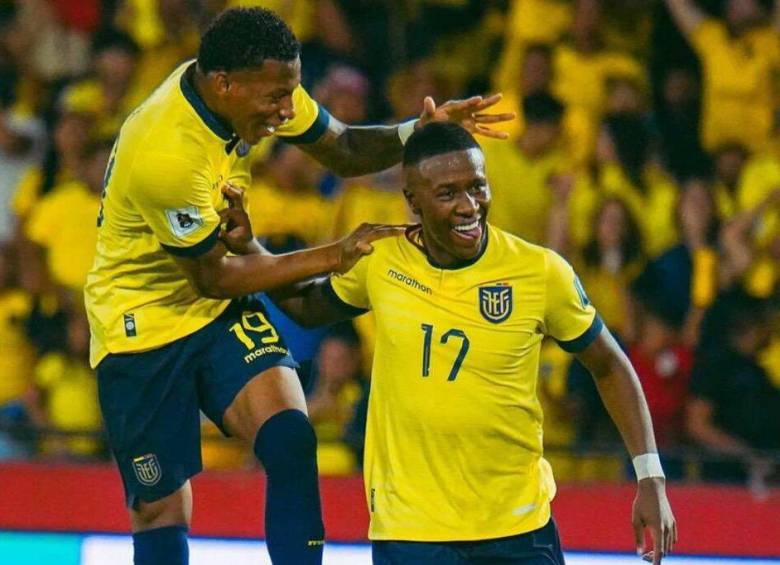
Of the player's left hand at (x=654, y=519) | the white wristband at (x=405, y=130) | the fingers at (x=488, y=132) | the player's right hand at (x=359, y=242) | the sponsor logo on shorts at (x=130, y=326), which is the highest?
the white wristband at (x=405, y=130)

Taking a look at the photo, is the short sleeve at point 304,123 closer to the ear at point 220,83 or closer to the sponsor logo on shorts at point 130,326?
the ear at point 220,83

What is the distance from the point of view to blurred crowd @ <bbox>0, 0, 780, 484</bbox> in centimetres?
757

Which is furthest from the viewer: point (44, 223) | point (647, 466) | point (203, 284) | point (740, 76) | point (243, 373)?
point (44, 223)

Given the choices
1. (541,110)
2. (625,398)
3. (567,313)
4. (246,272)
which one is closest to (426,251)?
(567,313)

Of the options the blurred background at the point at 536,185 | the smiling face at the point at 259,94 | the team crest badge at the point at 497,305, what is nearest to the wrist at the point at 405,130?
the smiling face at the point at 259,94

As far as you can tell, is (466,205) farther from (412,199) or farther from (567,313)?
(567,313)

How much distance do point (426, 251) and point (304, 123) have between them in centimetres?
86

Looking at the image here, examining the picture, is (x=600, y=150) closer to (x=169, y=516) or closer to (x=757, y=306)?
(x=757, y=306)

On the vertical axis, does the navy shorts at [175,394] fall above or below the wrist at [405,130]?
below

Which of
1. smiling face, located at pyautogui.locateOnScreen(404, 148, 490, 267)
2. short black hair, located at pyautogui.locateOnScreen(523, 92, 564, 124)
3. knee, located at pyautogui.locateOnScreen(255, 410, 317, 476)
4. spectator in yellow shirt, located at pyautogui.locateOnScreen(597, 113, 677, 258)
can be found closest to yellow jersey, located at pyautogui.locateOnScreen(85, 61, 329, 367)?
knee, located at pyautogui.locateOnScreen(255, 410, 317, 476)

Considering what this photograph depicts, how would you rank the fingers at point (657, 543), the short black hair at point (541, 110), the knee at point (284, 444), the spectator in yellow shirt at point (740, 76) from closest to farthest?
1. the fingers at point (657, 543)
2. the knee at point (284, 444)
3. the short black hair at point (541, 110)
4. the spectator in yellow shirt at point (740, 76)

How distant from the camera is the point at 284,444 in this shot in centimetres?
511

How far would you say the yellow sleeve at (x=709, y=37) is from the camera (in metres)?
8.69

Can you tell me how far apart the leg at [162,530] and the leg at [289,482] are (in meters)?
0.37
